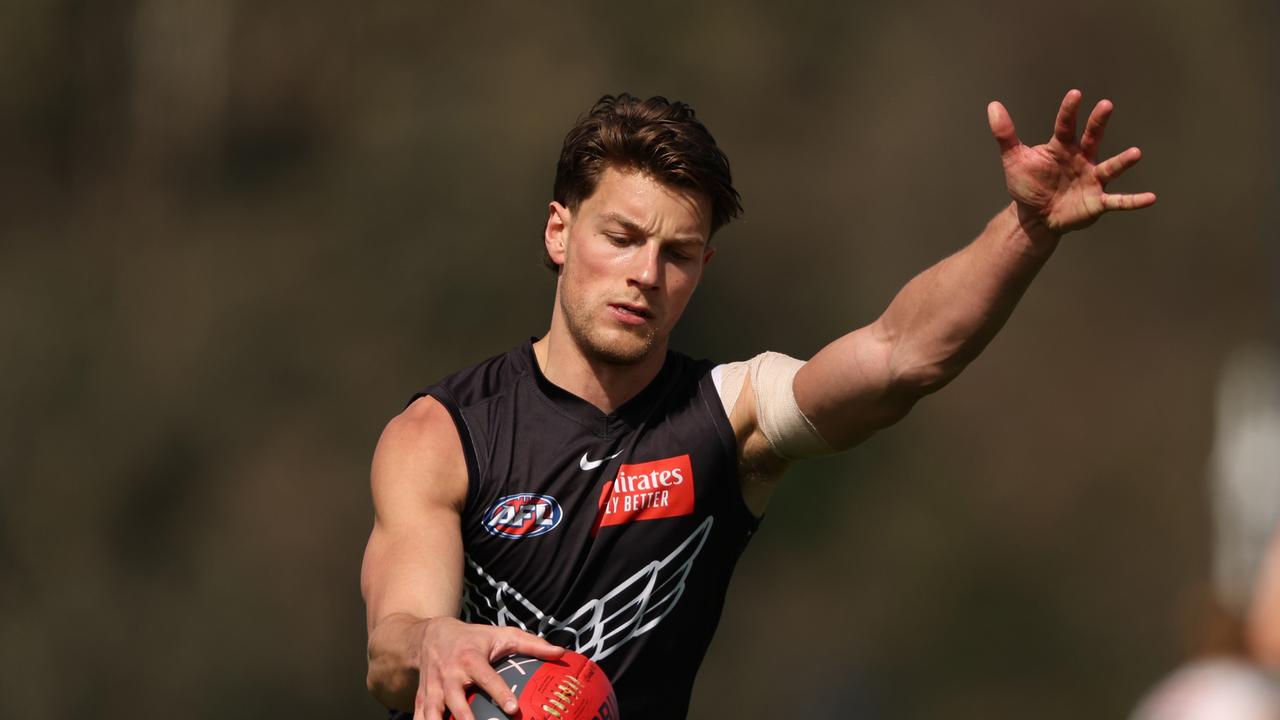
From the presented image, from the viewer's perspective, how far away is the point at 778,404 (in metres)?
3.95

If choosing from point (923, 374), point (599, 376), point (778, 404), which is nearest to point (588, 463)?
point (599, 376)

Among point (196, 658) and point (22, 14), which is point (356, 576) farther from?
point (22, 14)

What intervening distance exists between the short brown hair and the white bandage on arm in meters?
0.41

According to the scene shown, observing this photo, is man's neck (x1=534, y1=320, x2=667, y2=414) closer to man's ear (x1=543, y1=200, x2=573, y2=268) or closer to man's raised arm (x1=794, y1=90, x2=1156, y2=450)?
man's ear (x1=543, y1=200, x2=573, y2=268)

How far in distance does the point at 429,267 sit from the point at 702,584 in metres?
6.19

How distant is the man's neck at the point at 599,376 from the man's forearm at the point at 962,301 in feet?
2.16

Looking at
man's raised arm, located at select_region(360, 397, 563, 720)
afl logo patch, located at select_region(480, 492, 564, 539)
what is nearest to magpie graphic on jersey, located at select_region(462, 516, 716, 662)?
afl logo patch, located at select_region(480, 492, 564, 539)

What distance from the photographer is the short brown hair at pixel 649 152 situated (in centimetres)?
402

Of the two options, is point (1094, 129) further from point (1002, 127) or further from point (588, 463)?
point (588, 463)

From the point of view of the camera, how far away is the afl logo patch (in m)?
3.89

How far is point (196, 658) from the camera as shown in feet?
30.3

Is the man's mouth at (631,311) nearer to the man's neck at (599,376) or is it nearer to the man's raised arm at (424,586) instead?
the man's neck at (599,376)

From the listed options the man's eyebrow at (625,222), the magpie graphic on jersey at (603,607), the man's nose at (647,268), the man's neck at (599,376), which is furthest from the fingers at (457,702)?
the man's eyebrow at (625,222)

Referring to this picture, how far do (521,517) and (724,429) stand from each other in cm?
56
